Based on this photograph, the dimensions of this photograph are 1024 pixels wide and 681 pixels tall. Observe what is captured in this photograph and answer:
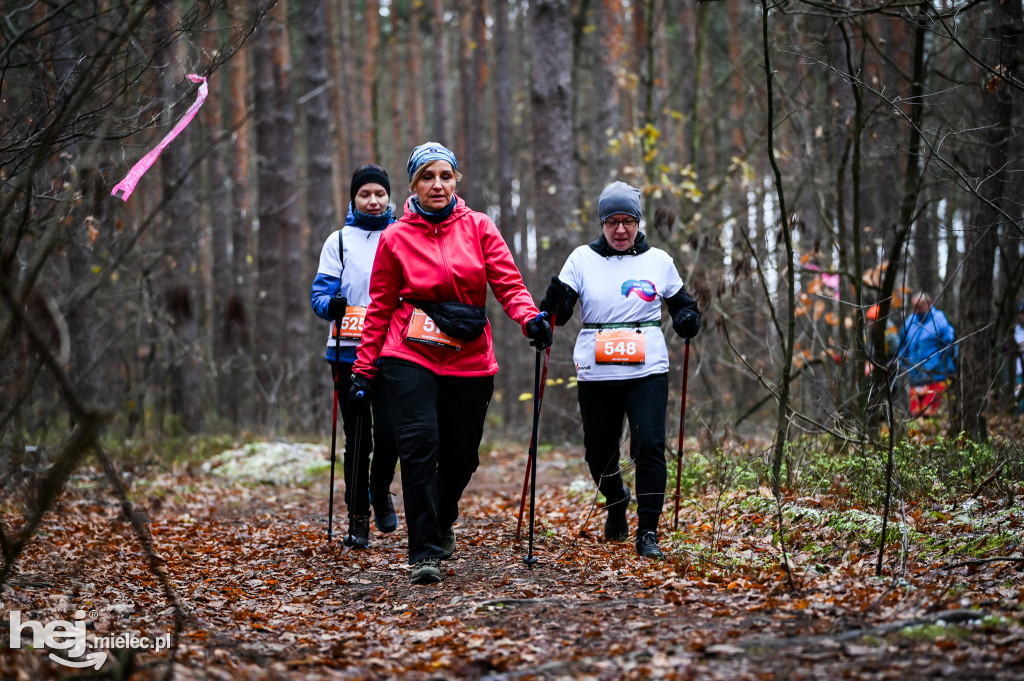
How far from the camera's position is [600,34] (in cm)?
1769

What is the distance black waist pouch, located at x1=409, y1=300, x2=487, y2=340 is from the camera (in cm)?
525

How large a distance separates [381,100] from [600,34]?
2004 centimetres

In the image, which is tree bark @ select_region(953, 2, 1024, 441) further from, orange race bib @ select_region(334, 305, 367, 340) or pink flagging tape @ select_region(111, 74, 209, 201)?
pink flagging tape @ select_region(111, 74, 209, 201)

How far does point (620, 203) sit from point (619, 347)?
93 centimetres

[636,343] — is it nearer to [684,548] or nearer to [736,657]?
[684,548]

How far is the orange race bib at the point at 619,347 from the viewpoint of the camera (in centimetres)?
579

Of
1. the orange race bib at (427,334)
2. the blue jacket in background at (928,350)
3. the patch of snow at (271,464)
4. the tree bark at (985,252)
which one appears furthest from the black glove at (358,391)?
the patch of snow at (271,464)

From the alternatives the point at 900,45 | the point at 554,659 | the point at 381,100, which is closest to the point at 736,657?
the point at 554,659

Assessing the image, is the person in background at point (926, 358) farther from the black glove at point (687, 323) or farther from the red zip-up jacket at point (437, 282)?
the red zip-up jacket at point (437, 282)

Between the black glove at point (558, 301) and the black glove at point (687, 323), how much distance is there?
669 mm

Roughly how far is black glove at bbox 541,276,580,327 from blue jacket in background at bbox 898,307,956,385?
89.4 inches

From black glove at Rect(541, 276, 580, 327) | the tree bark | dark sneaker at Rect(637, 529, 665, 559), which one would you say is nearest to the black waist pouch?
black glove at Rect(541, 276, 580, 327)

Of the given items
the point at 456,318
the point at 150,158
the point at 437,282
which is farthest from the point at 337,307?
the point at 150,158

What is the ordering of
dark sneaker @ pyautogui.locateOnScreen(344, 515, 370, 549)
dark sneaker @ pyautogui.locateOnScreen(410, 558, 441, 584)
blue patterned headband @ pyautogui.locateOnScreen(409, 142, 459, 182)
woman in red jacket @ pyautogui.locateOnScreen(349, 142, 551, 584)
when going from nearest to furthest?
dark sneaker @ pyautogui.locateOnScreen(410, 558, 441, 584) < woman in red jacket @ pyautogui.locateOnScreen(349, 142, 551, 584) < blue patterned headband @ pyautogui.locateOnScreen(409, 142, 459, 182) < dark sneaker @ pyautogui.locateOnScreen(344, 515, 370, 549)
